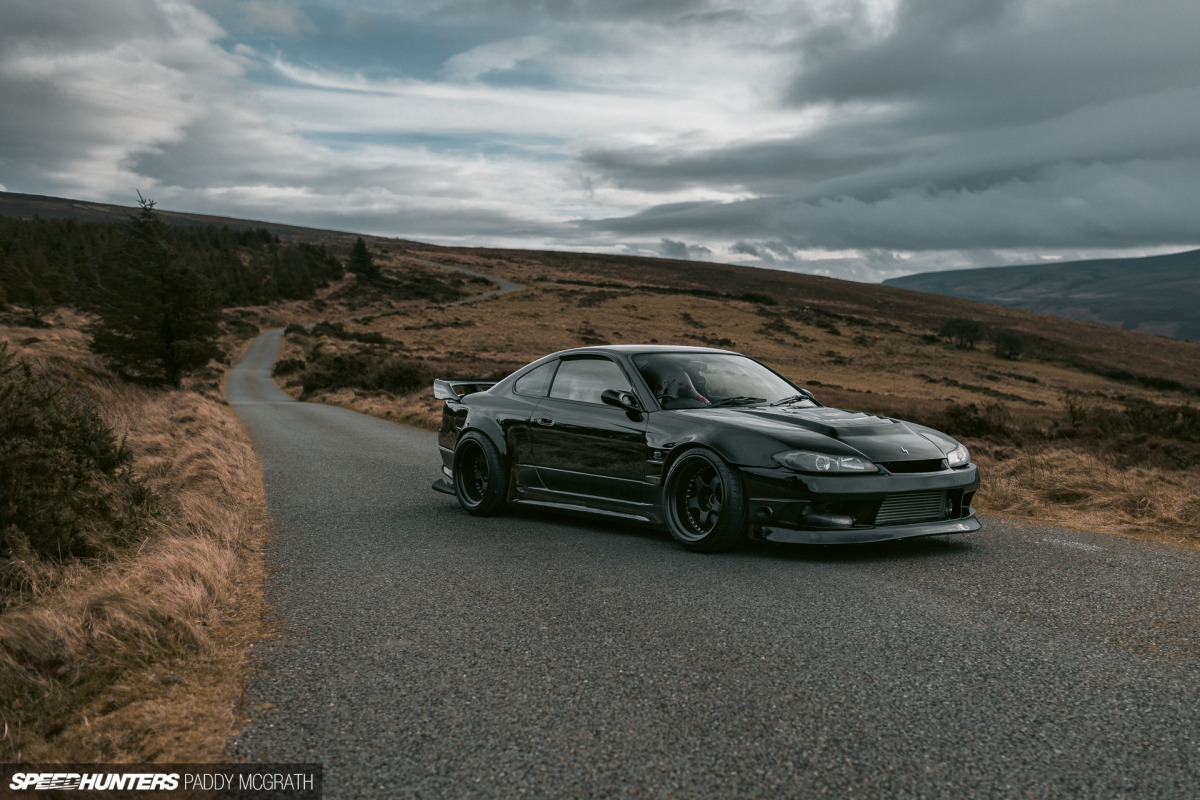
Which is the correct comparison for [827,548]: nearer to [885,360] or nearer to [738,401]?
[738,401]

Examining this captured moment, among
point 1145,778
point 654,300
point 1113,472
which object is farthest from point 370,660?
point 654,300

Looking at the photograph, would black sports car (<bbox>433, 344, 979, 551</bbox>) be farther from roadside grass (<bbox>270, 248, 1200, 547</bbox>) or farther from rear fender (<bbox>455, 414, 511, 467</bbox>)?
roadside grass (<bbox>270, 248, 1200, 547</bbox>)

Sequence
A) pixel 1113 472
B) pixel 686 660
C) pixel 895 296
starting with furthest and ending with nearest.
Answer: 1. pixel 895 296
2. pixel 1113 472
3. pixel 686 660

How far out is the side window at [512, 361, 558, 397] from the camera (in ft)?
24.5

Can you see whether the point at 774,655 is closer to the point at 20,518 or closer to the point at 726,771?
the point at 726,771

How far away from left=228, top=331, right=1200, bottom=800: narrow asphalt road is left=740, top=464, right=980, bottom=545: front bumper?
22 centimetres

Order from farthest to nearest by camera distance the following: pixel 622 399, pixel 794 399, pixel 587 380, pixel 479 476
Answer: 1. pixel 479 476
2. pixel 587 380
3. pixel 794 399
4. pixel 622 399

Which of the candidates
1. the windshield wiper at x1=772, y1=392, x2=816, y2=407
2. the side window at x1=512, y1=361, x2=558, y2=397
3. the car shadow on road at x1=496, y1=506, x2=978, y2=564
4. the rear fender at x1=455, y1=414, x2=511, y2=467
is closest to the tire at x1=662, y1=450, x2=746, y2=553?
the car shadow on road at x1=496, y1=506, x2=978, y2=564

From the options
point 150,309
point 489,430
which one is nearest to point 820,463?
point 489,430

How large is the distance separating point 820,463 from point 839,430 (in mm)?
397

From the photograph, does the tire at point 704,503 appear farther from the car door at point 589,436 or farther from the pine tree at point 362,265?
the pine tree at point 362,265

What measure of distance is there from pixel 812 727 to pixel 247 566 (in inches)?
164

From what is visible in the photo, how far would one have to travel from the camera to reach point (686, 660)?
379 cm

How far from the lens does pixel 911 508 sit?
5848mm
